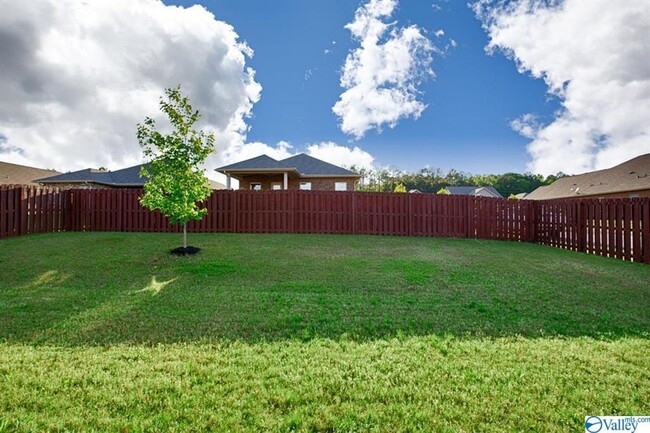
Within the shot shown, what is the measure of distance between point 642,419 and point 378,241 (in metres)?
8.66

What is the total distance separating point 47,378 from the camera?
251 centimetres

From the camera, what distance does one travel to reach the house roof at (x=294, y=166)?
61.4 feet

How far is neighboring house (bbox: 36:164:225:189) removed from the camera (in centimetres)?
2278

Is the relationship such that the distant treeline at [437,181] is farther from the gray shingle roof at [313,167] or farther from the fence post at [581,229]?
the fence post at [581,229]

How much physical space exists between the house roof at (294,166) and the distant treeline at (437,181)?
39.0m

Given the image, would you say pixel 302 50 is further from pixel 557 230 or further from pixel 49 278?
pixel 557 230

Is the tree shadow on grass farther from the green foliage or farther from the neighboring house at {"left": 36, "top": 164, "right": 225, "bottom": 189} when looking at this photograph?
the neighboring house at {"left": 36, "top": 164, "right": 225, "bottom": 189}

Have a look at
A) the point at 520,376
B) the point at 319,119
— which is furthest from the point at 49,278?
the point at 319,119

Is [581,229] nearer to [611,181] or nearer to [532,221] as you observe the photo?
[532,221]

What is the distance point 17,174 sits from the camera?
30484mm

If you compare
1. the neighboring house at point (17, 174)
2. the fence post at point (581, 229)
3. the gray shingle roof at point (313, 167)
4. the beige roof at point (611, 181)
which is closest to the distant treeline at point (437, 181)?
the beige roof at point (611, 181)

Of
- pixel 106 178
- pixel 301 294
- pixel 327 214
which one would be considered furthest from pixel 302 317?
pixel 106 178

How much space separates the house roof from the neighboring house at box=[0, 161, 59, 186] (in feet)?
76.6

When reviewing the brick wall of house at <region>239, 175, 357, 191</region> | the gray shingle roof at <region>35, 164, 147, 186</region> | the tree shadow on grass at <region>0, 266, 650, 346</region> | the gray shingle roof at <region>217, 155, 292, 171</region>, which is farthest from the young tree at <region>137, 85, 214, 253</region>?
the gray shingle roof at <region>35, 164, 147, 186</region>
